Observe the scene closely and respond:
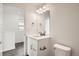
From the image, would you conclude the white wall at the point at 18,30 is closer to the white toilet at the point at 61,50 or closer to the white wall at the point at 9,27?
the white wall at the point at 9,27

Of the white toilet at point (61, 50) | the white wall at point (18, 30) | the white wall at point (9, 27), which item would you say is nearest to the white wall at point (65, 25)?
the white toilet at point (61, 50)

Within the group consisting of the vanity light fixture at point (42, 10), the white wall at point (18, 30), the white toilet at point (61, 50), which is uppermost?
the vanity light fixture at point (42, 10)

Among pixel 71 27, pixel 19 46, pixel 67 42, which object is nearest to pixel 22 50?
pixel 19 46

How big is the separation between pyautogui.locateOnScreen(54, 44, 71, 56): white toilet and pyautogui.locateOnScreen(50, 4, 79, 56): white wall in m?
0.06

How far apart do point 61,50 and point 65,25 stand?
353 millimetres

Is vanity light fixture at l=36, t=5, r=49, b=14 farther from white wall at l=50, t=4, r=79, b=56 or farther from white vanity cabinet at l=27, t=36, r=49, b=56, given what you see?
white vanity cabinet at l=27, t=36, r=49, b=56

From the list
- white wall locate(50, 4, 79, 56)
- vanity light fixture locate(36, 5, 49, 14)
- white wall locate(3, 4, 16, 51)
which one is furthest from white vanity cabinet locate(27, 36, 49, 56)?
vanity light fixture locate(36, 5, 49, 14)

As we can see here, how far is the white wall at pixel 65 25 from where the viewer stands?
131 centimetres

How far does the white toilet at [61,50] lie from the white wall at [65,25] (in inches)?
2.2

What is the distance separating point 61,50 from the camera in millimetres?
1352

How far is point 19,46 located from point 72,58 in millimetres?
734

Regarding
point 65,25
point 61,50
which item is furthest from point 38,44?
point 65,25

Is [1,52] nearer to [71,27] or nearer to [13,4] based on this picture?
[13,4]

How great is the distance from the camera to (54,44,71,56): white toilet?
1313mm
